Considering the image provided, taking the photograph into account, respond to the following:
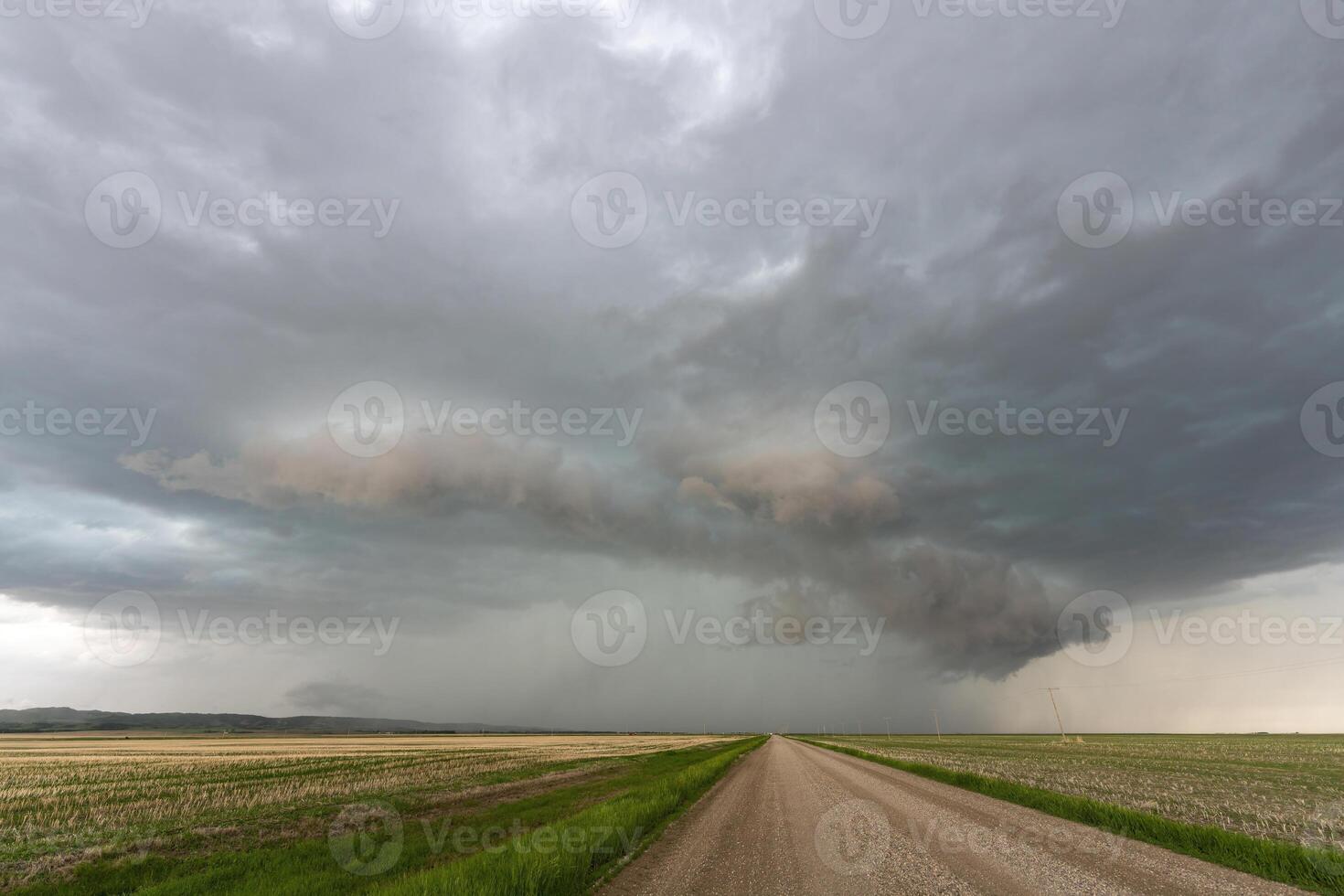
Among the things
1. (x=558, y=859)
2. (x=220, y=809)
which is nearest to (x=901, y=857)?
(x=558, y=859)

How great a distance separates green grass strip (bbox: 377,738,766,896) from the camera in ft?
36.3

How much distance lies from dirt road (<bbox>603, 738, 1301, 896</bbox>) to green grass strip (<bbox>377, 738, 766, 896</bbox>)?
708 mm

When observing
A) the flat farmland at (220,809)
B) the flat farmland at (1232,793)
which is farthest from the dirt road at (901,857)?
the flat farmland at (220,809)

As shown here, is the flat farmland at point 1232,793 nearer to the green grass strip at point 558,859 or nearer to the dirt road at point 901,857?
the dirt road at point 901,857

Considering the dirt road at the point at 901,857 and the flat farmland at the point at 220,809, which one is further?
the flat farmland at the point at 220,809

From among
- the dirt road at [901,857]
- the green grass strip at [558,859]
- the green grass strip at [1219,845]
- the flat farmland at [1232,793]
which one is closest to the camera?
the green grass strip at [558,859]

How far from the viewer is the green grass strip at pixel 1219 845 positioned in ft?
42.1

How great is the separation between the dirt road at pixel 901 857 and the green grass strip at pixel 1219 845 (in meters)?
0.72

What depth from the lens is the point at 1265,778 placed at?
129 feet

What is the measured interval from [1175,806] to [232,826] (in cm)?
3529

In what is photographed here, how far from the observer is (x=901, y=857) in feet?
47.8

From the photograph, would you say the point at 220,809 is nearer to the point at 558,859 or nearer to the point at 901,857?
the point at 558,859

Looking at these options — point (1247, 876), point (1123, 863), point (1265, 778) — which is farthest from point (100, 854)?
point (1265, 778)

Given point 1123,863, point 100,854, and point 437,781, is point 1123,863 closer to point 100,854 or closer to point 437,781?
point 100,854
